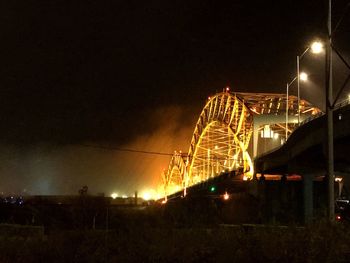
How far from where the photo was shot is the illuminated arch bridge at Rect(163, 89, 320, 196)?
104125 mm

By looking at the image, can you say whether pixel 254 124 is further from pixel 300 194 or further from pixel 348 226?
pixel 348 226

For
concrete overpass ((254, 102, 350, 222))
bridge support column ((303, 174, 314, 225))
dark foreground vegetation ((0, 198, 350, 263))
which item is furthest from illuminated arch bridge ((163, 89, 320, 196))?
dark foreground vegetation ((0, 198, 350, 263))

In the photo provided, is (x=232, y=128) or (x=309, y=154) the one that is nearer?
(x=309, y=154)

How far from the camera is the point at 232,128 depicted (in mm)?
116688

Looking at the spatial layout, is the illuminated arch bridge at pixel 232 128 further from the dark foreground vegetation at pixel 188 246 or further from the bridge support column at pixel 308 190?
the dark foreground vegetation at pixel 188 246

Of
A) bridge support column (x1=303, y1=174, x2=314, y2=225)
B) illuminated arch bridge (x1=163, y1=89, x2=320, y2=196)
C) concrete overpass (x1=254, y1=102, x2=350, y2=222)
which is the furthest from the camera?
illuminated arch bridge (x1=163, y1=89, x2=320, y2=196)

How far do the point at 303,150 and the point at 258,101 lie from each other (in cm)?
6500

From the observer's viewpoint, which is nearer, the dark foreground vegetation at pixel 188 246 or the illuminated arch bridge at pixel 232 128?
the dark foreground vegetation at pixel 188 246

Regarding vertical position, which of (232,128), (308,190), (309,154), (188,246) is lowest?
(188,246)

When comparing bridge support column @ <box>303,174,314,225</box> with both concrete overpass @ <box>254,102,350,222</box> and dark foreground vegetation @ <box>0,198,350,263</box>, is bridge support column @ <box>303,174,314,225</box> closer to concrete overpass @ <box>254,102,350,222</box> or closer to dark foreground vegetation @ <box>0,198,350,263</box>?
concrete overpass @ <box>254,102,350,222</box>

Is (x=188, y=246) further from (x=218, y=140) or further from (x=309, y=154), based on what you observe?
(x=218, y=140)

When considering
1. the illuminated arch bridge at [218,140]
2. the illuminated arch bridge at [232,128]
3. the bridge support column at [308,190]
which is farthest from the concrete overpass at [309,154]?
the illuminated arch bridge at [218,140]

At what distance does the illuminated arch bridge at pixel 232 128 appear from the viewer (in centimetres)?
10412

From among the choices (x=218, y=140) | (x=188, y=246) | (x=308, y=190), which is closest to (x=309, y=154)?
(x=308, y=190)
